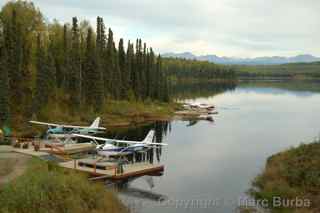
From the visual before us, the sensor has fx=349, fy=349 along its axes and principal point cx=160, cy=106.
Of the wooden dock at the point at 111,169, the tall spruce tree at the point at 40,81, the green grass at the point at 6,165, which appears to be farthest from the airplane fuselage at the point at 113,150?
the tall spruce tree at the point at 40,81

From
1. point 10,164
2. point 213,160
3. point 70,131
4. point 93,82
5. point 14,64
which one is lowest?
point 213,160

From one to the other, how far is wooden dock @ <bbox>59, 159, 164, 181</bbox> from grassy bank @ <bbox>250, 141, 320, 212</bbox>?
27.8 ft

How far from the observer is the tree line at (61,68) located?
160 ft

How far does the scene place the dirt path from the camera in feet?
68.8

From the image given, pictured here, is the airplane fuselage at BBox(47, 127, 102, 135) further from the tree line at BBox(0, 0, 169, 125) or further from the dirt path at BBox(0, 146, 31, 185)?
the dirt path at BBox(0, 146, 31, 185)

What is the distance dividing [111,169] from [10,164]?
24.7 feet

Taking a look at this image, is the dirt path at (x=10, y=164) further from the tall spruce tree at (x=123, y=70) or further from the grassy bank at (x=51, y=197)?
the tall spruce tree at (x=123, y=70)

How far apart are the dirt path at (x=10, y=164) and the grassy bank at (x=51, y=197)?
4626 mm

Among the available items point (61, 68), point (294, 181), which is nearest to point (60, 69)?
point (61, 68)

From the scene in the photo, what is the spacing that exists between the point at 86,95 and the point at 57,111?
7.69 metres

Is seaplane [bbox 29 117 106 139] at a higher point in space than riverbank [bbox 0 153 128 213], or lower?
lower

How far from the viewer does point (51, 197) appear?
50.6ft

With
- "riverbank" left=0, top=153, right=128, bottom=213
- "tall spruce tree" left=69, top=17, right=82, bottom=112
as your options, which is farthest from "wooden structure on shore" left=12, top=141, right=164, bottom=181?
"tall spruce tree" left=69, top=17, right=82, bottom=112

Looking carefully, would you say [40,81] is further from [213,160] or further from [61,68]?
[213,160]
